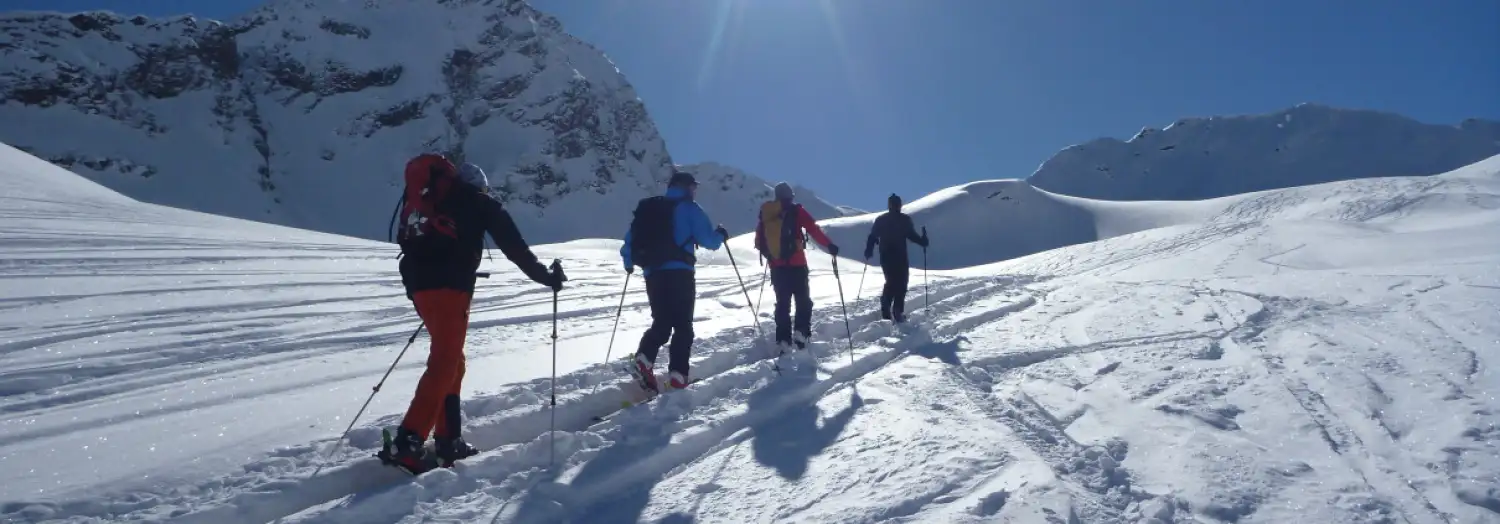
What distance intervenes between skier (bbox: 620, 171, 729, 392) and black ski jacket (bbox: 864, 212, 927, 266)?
4.13 m

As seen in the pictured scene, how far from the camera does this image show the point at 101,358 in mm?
5340

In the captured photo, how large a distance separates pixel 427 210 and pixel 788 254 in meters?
3.97

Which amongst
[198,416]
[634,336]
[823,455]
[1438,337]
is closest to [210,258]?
[634,336]

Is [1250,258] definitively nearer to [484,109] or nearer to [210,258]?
[210,258]

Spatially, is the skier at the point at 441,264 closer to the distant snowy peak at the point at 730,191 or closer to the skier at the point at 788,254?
the skier at the point at 788,254

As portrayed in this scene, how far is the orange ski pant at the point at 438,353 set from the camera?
11.8ft

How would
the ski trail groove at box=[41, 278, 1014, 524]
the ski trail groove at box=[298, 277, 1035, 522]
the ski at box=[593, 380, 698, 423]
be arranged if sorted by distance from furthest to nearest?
the ski at box=[593, 380, 698, 423] < the ski trail groove at box=[298, 277, 1035, 522] < the ski trail groove at box=[41, 278, 1014, 524]

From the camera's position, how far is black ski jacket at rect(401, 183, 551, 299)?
3.58 m

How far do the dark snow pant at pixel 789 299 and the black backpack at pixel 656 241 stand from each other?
1.80 meters

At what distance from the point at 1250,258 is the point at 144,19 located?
4683 inches

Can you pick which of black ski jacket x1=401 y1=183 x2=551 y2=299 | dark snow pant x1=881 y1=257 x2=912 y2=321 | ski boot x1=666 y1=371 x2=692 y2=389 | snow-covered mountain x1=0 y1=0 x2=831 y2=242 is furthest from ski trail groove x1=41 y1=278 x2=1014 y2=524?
snow-covered mountain x1=0 y1=0 x2=831 y2=242

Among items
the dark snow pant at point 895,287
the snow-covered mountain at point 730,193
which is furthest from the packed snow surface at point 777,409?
the snow-covered mountain at point 730,193

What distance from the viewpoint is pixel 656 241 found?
5.15 meters

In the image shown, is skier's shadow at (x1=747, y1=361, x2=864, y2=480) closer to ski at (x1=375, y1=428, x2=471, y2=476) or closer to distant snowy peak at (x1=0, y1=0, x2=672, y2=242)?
ski at (x1=375, y1=428, x2=471, y2=476)
